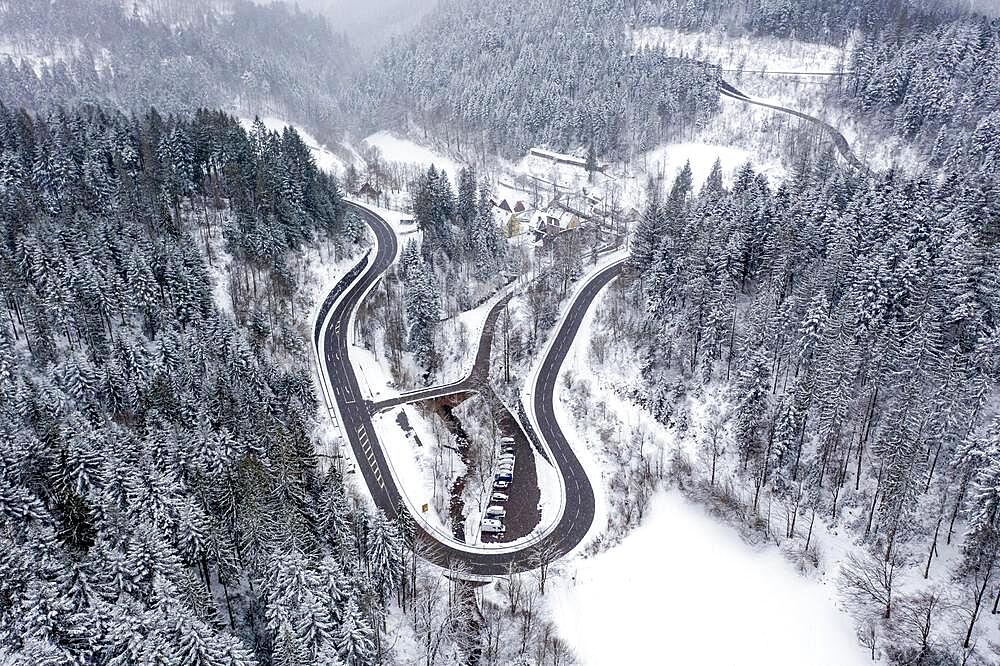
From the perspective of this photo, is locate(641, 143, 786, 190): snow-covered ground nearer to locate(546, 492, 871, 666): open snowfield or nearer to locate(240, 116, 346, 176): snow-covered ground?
locate(240, 116, 346, 176): snow-covered ground

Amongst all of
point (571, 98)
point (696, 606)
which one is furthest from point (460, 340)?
point (571, 98)

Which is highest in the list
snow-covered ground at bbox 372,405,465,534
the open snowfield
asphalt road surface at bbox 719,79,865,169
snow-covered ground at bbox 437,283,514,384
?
asphalt road surface at bbox 719,79,865,169

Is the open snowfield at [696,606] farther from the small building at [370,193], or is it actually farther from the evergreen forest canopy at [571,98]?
the evergreen forest canopy at [571,98]

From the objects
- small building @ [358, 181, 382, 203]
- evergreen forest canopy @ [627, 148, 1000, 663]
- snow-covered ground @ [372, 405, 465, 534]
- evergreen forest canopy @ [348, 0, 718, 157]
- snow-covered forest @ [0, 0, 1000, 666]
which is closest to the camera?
snow-covered forest @ [0, 0, 1000, 666]

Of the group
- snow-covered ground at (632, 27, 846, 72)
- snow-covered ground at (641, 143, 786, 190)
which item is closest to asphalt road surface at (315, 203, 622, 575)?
snow-covered ground at (641, 143, 786, 190)

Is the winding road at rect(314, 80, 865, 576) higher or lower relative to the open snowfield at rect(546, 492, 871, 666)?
higher

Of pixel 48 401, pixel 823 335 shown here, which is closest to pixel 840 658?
pixel 823 335

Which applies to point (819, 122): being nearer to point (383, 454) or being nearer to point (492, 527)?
point (492, 527)
